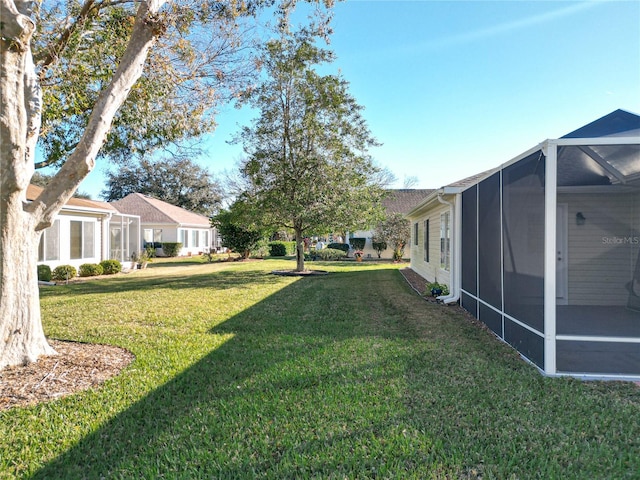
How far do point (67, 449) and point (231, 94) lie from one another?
7192mm

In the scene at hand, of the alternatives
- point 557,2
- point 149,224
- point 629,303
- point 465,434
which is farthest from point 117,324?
point 149,224

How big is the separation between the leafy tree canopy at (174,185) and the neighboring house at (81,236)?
27.0 m

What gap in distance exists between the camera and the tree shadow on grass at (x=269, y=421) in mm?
2686

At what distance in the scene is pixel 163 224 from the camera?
26.8 metres

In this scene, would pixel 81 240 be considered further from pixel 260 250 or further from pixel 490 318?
pixel 490 318

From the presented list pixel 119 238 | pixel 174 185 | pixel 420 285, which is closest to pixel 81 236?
pixel 119 238

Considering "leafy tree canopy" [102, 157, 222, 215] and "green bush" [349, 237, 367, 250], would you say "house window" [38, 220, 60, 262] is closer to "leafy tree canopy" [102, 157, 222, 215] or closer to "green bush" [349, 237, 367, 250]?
"green bush" [349, 237, 367, 250]

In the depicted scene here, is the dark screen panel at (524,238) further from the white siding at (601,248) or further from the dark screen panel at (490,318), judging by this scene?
the white siding at (601,248)

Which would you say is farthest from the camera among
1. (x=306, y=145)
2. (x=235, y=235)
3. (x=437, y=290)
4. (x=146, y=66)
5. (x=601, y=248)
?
(x=235, y=235)

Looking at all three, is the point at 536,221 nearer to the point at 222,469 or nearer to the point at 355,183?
the point at 222,469

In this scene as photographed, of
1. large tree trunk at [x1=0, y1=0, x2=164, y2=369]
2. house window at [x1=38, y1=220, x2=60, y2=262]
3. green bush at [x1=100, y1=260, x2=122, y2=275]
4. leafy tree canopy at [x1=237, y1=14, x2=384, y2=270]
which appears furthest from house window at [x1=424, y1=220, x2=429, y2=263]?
house window at [x1=38, y1=220, x2=60, y2=262]

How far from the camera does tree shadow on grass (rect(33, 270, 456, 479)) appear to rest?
2.69 m

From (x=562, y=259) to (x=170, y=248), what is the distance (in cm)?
2379

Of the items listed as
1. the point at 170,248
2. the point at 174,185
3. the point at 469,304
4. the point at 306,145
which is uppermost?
the point at 174,185
